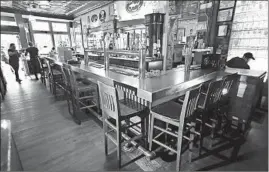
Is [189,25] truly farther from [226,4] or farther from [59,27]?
[59,27]

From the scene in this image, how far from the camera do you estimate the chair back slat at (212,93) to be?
158cm

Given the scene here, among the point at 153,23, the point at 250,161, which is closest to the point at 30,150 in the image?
the point at 250,161

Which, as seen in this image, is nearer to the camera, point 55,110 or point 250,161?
point 250,161

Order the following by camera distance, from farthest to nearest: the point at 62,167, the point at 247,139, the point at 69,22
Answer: the point at 69,22 → the point at 247,139 → the point at 62,167

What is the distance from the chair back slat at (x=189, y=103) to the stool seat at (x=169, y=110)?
0.43 ft

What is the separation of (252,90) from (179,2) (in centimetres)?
354

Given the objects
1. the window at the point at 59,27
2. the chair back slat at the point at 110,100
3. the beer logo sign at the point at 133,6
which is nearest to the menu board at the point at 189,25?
the beer logo sign at the point at 133,6

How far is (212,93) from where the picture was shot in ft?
5.49

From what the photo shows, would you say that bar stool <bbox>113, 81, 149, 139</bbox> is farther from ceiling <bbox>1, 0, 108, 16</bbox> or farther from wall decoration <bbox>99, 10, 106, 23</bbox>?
wall decoration <bbox>99, 10, 106, 23</bbox>

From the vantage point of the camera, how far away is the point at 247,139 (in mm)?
2279

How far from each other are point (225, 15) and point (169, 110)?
3824 millimetres

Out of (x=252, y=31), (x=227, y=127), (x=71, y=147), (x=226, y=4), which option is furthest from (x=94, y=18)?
(x=227, y=127)

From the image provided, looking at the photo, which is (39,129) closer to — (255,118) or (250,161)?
(250,161)

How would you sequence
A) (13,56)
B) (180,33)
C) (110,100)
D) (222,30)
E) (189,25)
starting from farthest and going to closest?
1. (13,56)
2. (180,33)
3. (189,25)
4. (222,30)
5. (110,100)
